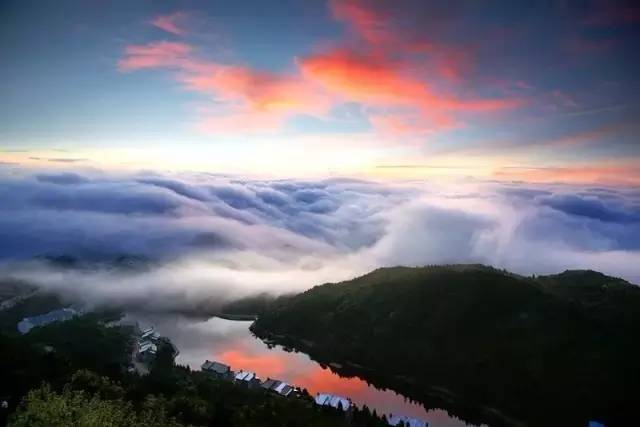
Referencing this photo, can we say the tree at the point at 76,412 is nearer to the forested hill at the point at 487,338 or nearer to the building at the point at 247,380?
the building at the point at 247,380

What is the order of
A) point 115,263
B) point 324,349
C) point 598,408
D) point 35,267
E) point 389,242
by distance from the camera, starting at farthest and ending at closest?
point 389,242
point 115,263
point 35,267
point 324,349
point 598,408

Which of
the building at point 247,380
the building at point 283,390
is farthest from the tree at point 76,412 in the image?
the building at point 247,380

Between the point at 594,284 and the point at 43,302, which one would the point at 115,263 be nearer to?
the point at 43,302

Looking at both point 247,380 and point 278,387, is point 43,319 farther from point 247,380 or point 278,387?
point 278,387

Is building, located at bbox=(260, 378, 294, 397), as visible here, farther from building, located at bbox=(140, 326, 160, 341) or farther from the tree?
building, located at bbox=(140, 326, 160, 341)

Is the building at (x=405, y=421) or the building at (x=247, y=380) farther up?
the building at (x=405, y=421)

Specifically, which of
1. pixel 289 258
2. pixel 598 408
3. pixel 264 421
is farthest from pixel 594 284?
pixel 289 258

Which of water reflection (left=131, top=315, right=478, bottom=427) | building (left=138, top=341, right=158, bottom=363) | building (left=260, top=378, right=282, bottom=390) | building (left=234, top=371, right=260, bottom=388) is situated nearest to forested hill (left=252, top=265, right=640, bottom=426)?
water reflection (left=131, top=315, right=478, bottom=427)
